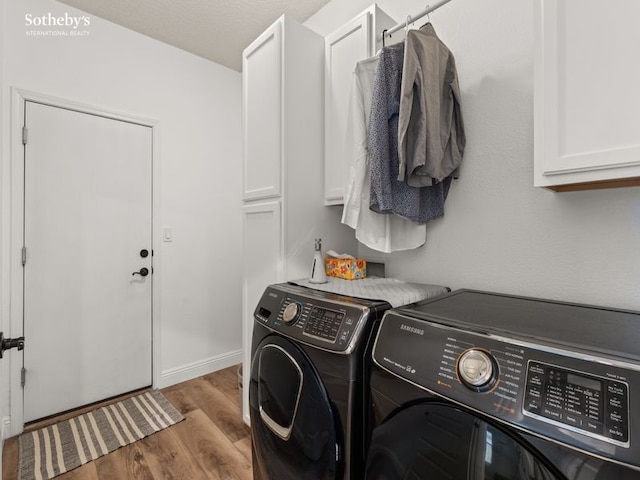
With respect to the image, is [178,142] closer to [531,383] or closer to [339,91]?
[339,91]

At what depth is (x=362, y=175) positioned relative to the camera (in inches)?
50.9

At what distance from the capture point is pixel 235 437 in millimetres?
1861

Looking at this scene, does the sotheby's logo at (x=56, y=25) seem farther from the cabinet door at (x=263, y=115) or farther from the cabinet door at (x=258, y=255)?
the cabinet door at (x=258, y=255)

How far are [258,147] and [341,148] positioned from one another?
0.49 m

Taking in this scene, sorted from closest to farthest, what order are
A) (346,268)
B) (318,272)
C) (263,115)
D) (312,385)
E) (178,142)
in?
(312,385), (318,272), (346,268), (263,115), (178,142)

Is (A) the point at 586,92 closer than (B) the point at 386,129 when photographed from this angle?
Yes

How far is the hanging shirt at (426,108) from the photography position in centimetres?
110

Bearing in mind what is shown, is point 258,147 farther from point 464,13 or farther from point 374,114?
point 464,13

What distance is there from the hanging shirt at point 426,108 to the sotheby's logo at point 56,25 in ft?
7.72

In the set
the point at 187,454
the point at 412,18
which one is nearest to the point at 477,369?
the point at 412,18

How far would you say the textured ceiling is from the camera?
206 cm

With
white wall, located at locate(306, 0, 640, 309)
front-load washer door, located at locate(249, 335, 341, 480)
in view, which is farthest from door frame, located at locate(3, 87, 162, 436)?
white wall, located at locate(306, 0, 640, 309)

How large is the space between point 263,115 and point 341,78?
46cm

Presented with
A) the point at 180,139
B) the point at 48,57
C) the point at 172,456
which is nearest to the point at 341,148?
the point at 180,139
